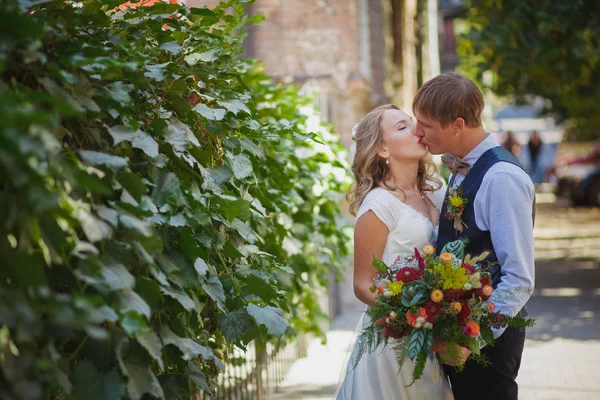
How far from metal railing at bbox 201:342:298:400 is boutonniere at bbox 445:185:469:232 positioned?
1995mm

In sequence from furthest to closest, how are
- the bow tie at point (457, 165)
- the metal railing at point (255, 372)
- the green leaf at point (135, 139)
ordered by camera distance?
1. the metal railing at point (255, 372)
2. the bow tie at point (457, 165)
3. the green leaf at point (135, 139)

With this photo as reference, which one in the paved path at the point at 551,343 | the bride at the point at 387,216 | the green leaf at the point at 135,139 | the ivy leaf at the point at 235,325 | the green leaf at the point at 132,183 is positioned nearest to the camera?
the green leaf at the point at 132,183

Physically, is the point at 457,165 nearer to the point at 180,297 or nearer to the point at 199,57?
the point at 199,57

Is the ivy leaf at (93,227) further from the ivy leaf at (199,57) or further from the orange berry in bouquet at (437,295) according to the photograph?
the orange berry in bouquet at (437,295)

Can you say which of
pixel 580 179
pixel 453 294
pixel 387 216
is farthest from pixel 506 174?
pixel 580 179

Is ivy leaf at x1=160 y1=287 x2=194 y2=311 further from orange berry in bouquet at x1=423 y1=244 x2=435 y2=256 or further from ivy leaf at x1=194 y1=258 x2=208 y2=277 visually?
orange berry in bouquet at x1=423 y1=244 x2=435 y2=256

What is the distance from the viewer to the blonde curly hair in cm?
435

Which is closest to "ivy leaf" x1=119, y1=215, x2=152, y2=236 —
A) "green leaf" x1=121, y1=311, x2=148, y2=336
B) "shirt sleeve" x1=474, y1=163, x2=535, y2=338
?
"green leaf" x1=121, y1=311, x2=148, y2=336

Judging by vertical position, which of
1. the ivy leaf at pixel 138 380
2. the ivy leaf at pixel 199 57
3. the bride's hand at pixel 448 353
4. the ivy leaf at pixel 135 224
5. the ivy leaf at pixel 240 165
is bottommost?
the bride's hand at pixel 448 353

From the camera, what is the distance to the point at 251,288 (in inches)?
133

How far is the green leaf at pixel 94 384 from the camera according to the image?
2357 millimetres

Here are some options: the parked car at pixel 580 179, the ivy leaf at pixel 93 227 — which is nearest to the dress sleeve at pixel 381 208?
the ivy leaf at pixel 93 227

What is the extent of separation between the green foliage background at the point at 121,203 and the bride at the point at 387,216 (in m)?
0.48

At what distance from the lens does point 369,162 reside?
436cm
